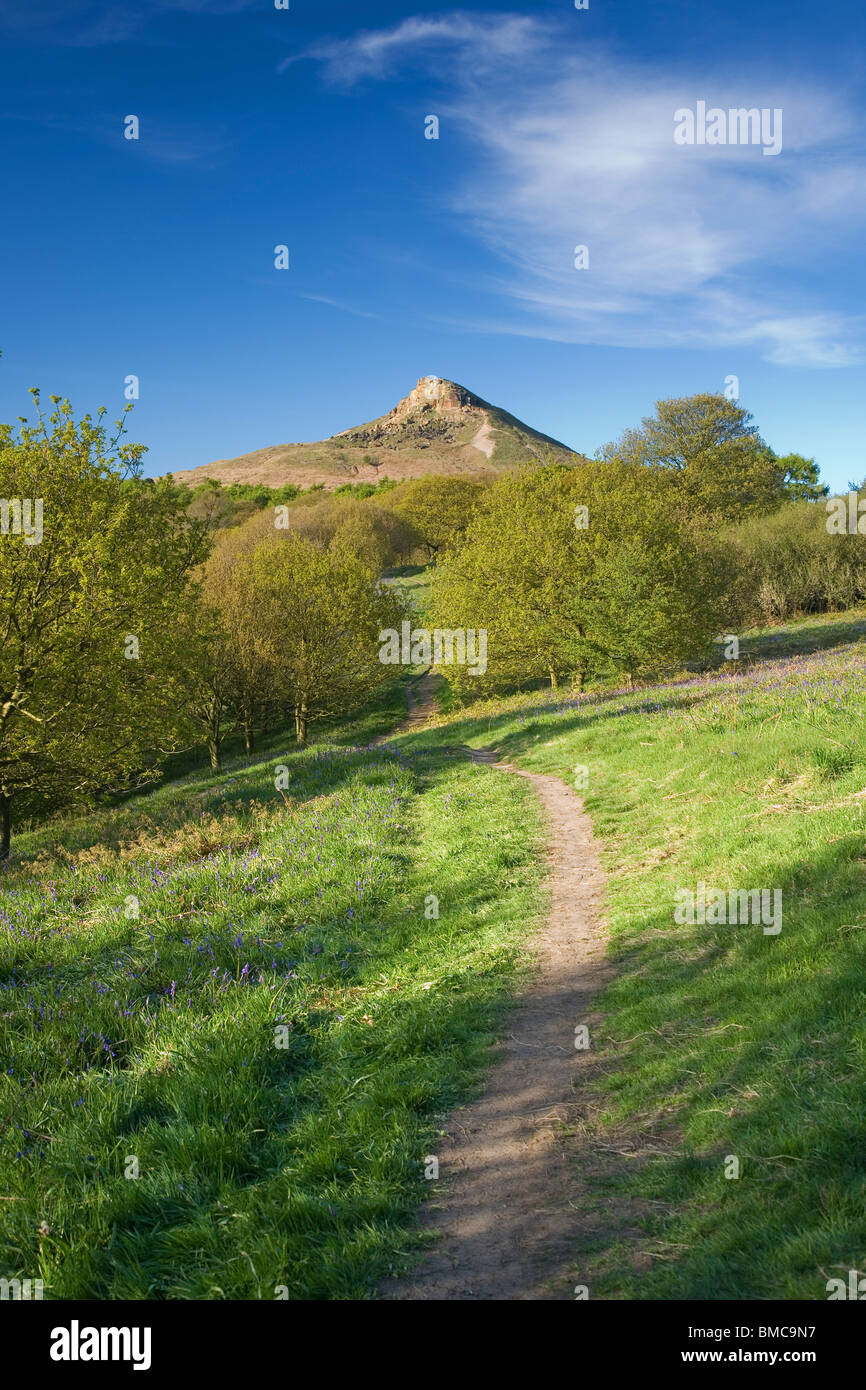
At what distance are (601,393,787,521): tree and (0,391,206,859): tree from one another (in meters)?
49.4

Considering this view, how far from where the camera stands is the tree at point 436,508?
92.4 m

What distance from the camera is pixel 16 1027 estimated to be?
7367 mm

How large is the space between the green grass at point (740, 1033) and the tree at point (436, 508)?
8146cm

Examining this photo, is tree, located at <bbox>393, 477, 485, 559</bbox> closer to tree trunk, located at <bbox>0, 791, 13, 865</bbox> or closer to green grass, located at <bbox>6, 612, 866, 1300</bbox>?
tree trunk, located at <bbox>0, 791, 13, 865</bbox>

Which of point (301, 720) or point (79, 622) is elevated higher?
point (79, 622)

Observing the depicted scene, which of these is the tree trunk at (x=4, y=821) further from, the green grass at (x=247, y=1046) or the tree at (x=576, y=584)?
the tree at (x=576, y=584)

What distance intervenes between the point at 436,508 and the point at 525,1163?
3590 inches

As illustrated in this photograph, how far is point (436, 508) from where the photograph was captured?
92812 millimetres

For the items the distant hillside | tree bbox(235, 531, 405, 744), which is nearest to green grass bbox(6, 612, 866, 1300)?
tree bbox(235, 531, 405, 744)

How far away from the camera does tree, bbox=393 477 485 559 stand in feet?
303

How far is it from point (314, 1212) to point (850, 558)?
2012 inches

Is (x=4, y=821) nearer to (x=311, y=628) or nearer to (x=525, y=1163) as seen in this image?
(x=525, y=1163)

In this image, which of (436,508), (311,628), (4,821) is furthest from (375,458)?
(4,821)
